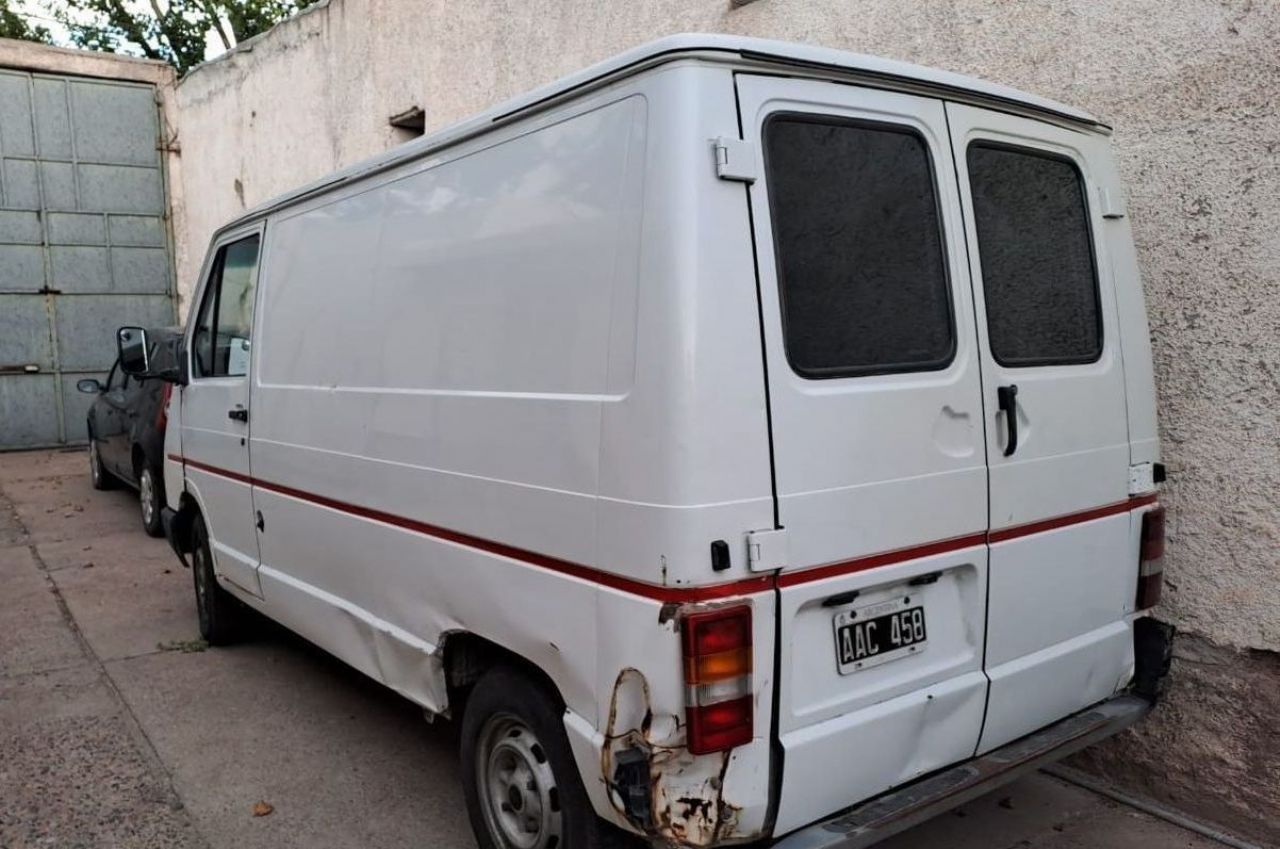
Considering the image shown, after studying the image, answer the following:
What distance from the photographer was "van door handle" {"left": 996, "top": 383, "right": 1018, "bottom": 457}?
2881 mm

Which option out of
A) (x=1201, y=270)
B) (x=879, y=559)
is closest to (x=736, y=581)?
(x=879, y=559)

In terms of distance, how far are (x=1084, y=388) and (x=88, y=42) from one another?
2301 cm

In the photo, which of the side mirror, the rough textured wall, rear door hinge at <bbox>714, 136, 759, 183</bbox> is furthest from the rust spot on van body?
the side mirror

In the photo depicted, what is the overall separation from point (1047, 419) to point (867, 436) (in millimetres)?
750

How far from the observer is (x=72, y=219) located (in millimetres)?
13047

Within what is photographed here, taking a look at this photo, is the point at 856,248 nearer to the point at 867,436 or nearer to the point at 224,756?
the point at 867,436

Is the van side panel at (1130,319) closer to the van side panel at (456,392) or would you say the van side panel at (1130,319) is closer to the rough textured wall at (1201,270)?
the rough textured wall at (1201,270)

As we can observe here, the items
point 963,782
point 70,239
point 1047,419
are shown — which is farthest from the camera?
point 70,239

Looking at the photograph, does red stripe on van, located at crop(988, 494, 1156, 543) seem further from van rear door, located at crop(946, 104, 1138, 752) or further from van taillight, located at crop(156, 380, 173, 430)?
van taillight, located at crop(156, 380, 173, 430)

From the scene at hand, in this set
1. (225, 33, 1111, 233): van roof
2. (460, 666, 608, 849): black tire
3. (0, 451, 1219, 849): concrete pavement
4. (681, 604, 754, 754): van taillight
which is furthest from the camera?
(0, 451, 1219, 849): concrete pavement

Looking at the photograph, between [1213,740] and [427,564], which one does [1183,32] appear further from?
[427,564]

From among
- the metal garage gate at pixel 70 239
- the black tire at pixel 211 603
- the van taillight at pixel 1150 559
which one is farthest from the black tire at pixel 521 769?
the metal garage gate at pixel 70 239

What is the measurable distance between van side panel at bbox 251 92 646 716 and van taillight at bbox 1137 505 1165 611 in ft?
6.34

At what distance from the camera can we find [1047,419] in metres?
3.01
